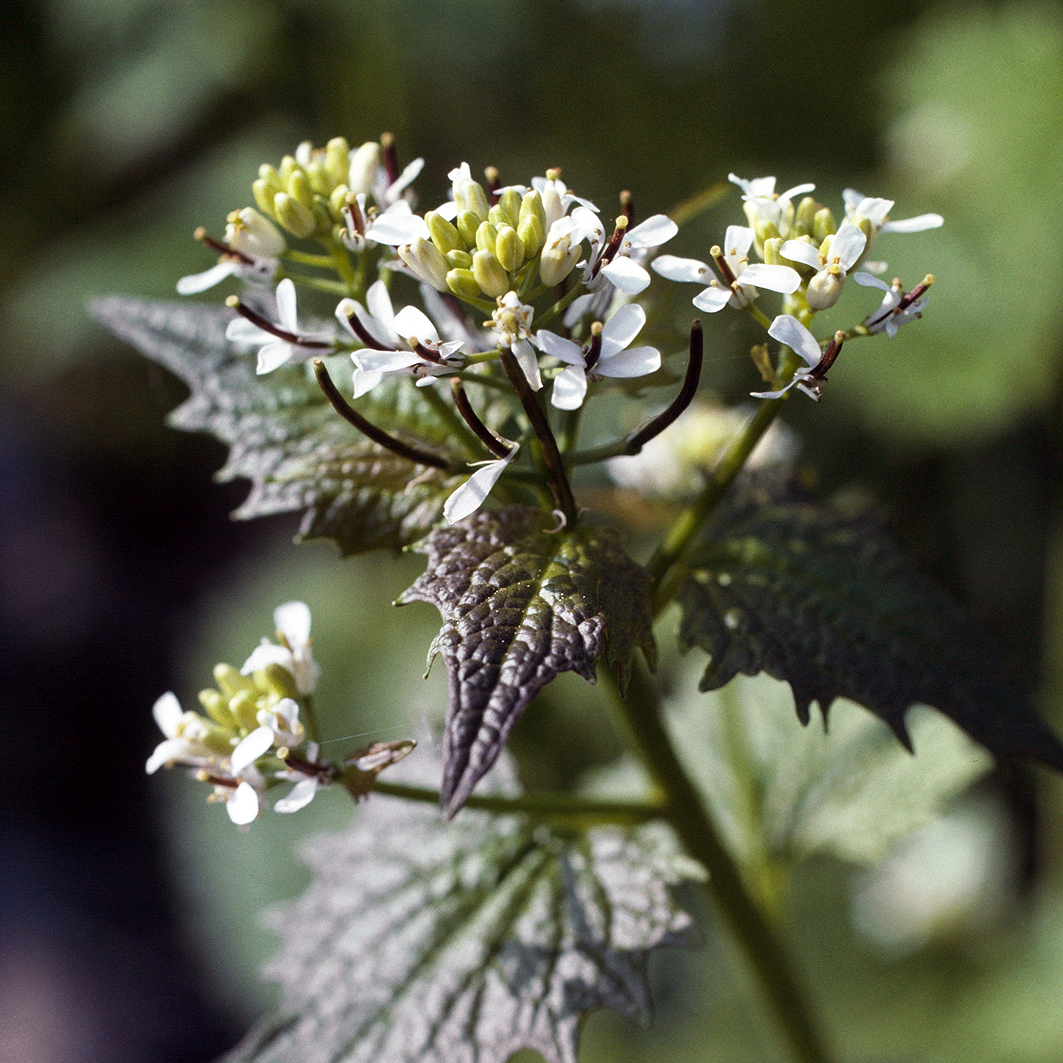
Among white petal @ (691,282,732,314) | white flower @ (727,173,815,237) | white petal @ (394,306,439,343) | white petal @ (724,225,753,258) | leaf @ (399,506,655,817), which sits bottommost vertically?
leaf @ (399,506,655,817)

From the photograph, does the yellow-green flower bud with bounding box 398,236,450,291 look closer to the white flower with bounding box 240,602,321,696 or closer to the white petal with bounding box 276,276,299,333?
the white petal with bounding box 276,276,299,333

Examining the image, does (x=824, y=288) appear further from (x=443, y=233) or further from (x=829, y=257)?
(x=443, y=233)

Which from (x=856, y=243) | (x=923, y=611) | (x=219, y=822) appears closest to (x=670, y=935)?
(x=923, y=611)

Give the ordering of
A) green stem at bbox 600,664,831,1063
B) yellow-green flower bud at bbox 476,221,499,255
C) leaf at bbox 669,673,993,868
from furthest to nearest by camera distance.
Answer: leaf at bbox 669,673,993,868, green stem at bbox 600,664,831,1063, yellow-green flower bud at bbox 476,221,499,255

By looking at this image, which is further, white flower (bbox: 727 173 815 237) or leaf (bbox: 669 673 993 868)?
leaf (bbox: 669 673 993 868)

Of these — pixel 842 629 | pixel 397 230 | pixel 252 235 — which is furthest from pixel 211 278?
pixel 842 629

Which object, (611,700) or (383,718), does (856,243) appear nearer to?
(611,700)

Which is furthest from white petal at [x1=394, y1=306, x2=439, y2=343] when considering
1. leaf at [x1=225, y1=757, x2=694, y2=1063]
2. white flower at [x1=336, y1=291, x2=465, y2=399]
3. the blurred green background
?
the blurred green background

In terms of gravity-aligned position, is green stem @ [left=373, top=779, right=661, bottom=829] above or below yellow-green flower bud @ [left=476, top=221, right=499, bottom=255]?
below
